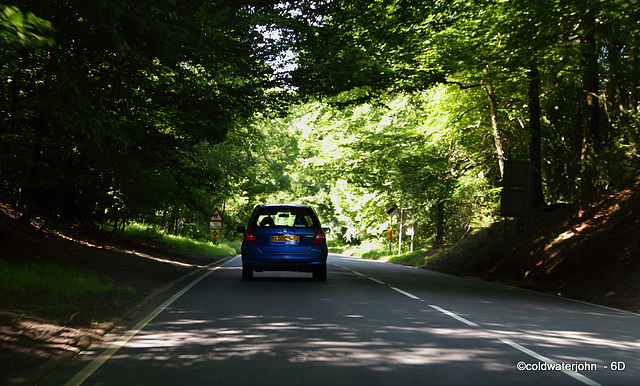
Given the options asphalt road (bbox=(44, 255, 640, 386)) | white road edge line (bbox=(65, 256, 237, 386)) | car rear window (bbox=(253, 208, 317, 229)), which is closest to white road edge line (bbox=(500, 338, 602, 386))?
asphalt road (bbox=(44, 255, 640, 386))

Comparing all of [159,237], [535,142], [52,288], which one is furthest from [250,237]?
[159,237]

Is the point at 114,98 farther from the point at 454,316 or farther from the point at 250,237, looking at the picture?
the point at 454,316

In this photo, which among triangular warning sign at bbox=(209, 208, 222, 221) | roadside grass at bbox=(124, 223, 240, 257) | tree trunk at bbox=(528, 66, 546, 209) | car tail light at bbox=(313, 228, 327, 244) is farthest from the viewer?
triangular warning sign at bbox=(209, 208, 222, 221)

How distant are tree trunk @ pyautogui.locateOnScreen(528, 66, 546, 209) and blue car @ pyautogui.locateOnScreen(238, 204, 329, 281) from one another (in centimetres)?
1059

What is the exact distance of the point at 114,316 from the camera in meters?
8.19

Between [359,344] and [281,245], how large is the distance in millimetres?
7713

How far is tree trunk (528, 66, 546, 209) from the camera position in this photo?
21391mm

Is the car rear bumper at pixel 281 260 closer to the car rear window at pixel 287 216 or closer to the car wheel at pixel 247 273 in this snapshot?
the car wheel at pixel 247 273

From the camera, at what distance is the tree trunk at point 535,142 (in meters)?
21.4

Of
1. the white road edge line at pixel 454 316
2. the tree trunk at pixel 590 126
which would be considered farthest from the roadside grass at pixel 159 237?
the white road edge line at pixel 454 316

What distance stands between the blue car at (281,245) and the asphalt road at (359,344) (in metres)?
2.88

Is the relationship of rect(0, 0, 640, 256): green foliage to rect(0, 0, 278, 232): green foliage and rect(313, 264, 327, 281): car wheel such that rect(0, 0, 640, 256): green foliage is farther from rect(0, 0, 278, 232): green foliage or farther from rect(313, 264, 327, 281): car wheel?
rect(313, 264, 327, 281): car wheel

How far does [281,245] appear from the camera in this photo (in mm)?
14328

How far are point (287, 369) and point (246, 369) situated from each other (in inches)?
14.6
